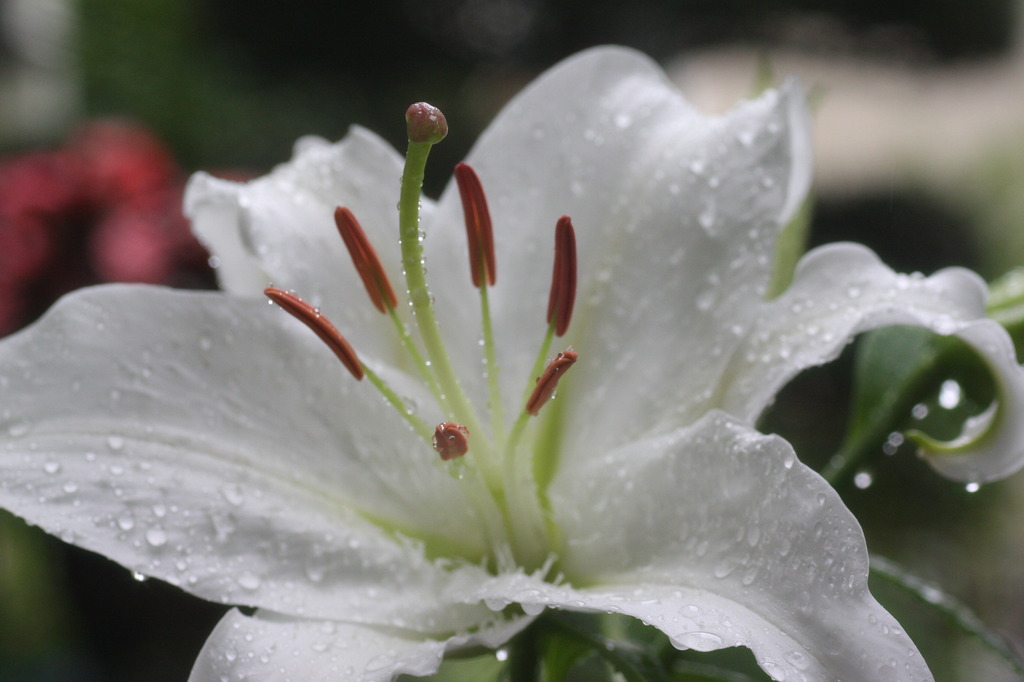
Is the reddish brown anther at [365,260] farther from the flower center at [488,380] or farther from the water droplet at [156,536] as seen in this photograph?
the water droplet at [156,536]

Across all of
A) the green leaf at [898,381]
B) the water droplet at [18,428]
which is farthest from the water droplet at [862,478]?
the water droplet at [18,428]

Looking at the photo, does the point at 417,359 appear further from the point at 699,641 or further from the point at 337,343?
the point at 699,641

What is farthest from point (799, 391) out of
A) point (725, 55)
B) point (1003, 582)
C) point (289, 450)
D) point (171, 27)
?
point (289, 450)

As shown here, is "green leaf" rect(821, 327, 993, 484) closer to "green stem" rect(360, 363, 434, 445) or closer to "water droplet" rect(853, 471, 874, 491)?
"water droplet" rect(853, 471, 874, 491)

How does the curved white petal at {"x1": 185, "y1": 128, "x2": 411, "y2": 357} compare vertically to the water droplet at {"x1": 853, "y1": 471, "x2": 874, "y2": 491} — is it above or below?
above

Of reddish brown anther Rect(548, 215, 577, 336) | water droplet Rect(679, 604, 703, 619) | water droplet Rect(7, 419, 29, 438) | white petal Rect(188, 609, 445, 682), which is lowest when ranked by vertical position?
white petal Rect(188, 609, 445, 682)

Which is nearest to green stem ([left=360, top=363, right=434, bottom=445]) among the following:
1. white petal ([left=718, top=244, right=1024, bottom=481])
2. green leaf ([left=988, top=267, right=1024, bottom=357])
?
white petal ([left=718, top=244, right=1024, bottom=481])
